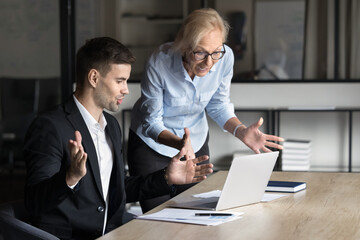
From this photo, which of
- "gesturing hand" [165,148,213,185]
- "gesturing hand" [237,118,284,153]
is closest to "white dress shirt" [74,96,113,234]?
"gesturing hand" [165,148,213,185]

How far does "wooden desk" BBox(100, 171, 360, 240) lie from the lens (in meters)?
1.70

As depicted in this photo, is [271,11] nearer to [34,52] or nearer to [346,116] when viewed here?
[346,116]

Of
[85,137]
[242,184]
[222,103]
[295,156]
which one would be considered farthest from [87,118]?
[295,156]

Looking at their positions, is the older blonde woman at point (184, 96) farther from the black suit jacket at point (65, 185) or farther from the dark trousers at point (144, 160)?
the black suit jacket at point (65, 185)

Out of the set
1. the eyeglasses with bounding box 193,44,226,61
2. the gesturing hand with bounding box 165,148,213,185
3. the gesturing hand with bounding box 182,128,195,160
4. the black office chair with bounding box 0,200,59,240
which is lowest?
the black office chair with bounding box 0,200,59,240

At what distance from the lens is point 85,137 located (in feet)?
6.99

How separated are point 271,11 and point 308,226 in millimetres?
3808

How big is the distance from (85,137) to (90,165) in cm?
10

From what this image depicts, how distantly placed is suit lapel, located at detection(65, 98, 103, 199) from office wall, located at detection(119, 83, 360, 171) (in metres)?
2.94

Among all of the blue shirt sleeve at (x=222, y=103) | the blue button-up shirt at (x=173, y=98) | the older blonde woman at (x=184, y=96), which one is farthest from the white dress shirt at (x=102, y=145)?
the blue shirt sleeve at (x=222, y=103)

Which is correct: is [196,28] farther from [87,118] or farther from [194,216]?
[194,216]

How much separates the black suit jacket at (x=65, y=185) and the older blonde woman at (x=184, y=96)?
42 cm

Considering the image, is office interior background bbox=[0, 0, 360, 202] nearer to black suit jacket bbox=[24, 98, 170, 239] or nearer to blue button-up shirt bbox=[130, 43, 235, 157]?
blue button-up shirt bbox=[130, 43, 235, 157]

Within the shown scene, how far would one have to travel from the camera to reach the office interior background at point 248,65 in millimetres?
4949
